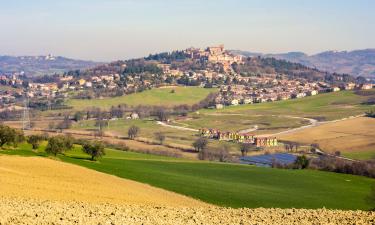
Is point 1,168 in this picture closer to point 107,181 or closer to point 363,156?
point 107,181

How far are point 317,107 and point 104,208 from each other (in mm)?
160549

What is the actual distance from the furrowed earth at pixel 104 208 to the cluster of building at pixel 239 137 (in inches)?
2888

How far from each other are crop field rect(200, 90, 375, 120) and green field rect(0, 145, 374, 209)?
92458 mm

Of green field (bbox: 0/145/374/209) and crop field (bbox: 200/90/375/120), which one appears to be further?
crop field (bbox: 200/90/375/120)

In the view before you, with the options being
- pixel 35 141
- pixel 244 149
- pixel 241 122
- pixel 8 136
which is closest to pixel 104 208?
pixel 8 136

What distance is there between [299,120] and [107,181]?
113 meters

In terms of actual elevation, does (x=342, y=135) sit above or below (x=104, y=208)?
below

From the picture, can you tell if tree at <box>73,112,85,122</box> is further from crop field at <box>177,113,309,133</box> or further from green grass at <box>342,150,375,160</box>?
green grass at <box>342,150,375,160</box>

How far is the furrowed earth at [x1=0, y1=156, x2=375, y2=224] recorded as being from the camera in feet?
65.1

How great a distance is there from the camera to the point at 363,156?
95875 mm

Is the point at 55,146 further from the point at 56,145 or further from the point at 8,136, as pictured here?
the point at 8,136

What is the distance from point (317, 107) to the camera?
177125 mm

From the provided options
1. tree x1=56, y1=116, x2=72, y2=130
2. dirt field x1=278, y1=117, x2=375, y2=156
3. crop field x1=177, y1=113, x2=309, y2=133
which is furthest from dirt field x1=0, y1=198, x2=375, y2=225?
crop field x1=177, y1=113, x2=309, y2=133

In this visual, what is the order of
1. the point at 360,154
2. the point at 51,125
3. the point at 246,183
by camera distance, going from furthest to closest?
1. the point at 51,125
2. the point at 360,154
3. the point at 246,183
